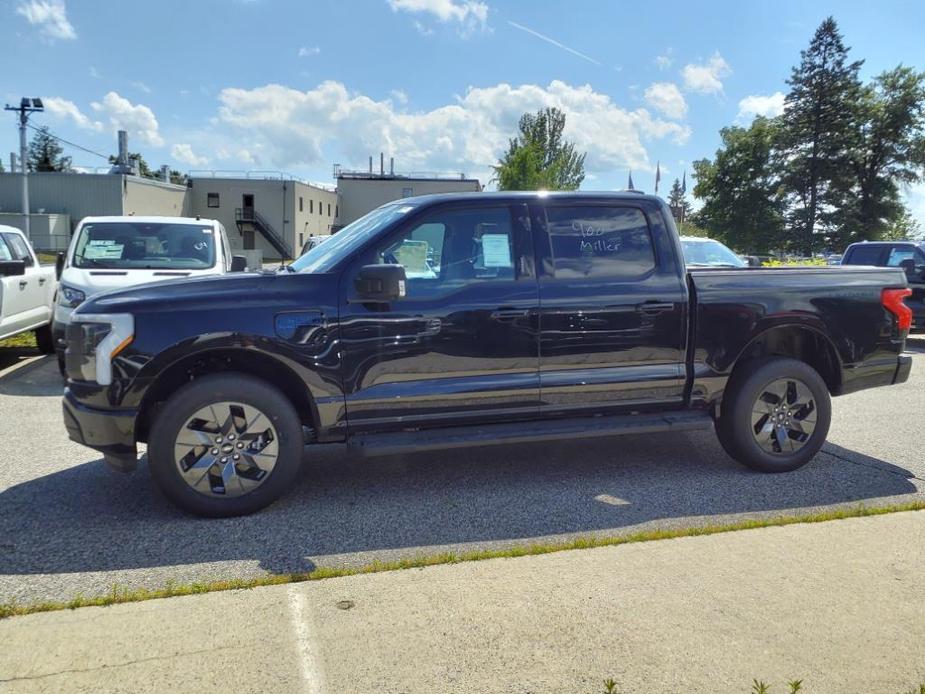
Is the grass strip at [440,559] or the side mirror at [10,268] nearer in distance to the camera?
the grass strip at [440,559]

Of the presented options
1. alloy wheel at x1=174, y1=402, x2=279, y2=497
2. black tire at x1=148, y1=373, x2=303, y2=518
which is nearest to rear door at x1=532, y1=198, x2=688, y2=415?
black tire at x1=148, y1=373, x2=303, y2=518

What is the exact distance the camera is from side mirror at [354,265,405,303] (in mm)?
4227

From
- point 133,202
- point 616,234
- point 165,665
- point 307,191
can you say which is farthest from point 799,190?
point 165,665

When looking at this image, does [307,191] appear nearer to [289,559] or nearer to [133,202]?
[133,202]

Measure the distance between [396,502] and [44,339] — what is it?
25.7 ft

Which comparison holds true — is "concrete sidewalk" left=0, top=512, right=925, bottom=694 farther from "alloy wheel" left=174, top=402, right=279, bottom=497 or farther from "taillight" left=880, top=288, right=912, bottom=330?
"taillight" left=880, top=288, right=912, bottom=330

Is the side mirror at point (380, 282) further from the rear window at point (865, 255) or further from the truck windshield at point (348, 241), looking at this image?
the rear window at point (865, 255)

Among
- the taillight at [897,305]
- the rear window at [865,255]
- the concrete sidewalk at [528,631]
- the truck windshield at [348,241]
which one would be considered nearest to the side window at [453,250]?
the truck windshield at [348,241]

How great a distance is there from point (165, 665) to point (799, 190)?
58840 millimetres

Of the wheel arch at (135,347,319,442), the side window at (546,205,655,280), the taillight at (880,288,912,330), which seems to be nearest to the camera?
the wheel arch at (135,347,319,442)

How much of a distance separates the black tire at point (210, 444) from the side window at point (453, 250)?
103cm

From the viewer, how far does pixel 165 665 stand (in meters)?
2.72

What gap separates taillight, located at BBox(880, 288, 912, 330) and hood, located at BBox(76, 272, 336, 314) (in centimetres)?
406

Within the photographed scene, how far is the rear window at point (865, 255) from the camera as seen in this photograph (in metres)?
14.2
